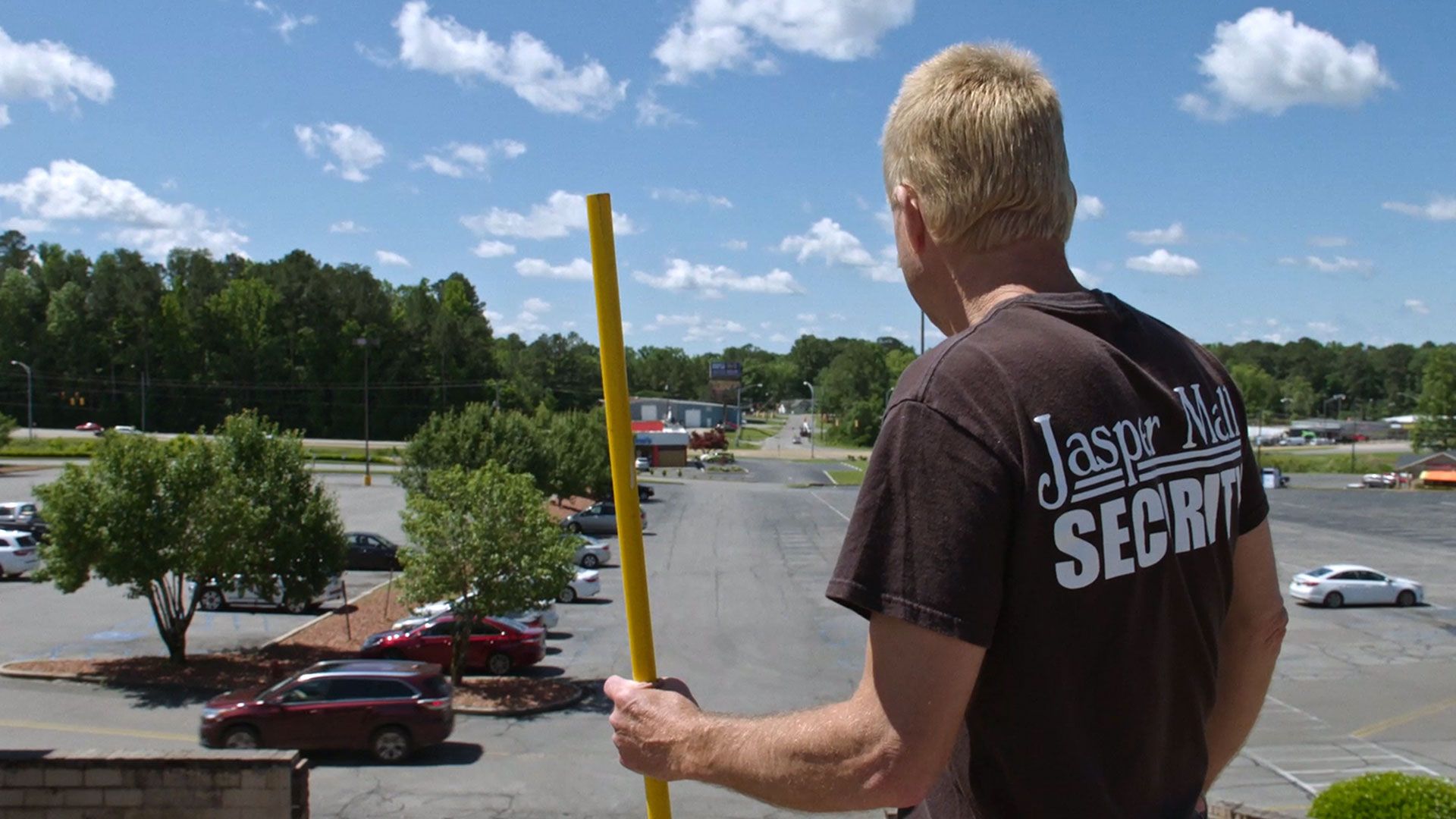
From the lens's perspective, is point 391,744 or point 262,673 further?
point 262,673

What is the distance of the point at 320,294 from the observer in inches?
4299

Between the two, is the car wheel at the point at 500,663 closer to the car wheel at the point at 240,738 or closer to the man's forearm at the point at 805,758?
the car wheel at the point at 240,738

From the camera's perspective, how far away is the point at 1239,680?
7.21 ft

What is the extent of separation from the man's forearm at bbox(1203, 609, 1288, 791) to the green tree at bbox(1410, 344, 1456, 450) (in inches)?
4919

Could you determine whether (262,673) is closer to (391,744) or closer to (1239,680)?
(391,744)

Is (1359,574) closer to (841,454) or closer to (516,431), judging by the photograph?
(516,431)

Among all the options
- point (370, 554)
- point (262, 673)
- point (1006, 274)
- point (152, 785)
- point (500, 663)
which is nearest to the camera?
point (1006, 274)

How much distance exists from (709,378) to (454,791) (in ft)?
439

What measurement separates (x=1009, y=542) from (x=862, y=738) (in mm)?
358

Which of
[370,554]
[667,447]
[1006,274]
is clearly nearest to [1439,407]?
[667,447]

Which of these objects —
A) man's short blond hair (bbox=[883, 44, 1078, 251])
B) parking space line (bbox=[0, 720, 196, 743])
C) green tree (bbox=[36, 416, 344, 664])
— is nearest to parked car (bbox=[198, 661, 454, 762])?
parking space line (bbox=[0, 720, 196, 743])

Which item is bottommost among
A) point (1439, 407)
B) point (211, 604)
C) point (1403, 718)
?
point (1403, 718)

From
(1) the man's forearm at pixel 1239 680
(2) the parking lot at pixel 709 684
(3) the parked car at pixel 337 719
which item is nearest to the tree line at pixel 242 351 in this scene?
(2) the parking lot at pixel 709 684

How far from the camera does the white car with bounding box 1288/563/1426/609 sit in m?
34.6
